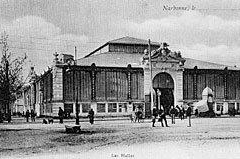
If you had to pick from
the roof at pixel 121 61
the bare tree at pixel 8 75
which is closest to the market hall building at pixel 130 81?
the roof at pixel 121 61

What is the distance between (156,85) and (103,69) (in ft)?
22.7

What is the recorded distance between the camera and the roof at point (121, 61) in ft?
141

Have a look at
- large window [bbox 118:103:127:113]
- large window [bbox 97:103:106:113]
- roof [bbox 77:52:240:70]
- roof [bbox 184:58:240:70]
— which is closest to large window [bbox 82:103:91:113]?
large window [bbox 97:103:106:113]

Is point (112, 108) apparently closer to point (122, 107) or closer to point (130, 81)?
point (122, 107)

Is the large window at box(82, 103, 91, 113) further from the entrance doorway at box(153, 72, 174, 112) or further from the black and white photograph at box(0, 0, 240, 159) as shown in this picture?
the entrance doorway at box(153, 72, 174, 112)

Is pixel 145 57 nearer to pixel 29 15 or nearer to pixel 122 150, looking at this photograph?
pixel 29 15

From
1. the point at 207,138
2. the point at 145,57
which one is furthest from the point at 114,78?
the point at 207,138

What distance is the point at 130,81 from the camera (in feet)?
143

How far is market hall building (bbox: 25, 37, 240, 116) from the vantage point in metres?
40.5

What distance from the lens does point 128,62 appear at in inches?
1773

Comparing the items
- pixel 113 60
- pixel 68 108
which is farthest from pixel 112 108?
pixel 113 60

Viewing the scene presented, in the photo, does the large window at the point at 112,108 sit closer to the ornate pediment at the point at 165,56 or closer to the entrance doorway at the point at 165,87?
the entrance doorway at the point at 165,87

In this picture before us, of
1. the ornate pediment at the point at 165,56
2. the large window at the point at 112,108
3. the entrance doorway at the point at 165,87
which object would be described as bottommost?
the large window at the point at 112,108

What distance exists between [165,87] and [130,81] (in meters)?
4.56
